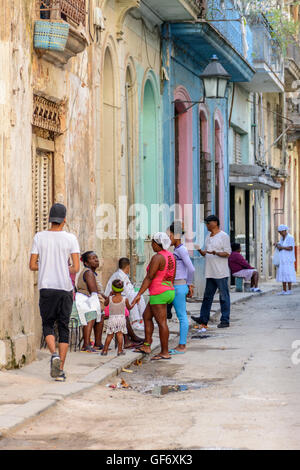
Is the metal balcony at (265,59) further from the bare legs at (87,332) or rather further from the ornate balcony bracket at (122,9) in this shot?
the bare legs at (87,332)

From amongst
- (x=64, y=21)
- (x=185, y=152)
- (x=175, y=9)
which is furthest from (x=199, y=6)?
(x=64, y=21)

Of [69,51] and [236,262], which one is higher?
[69,51]

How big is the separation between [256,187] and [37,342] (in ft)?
60.6

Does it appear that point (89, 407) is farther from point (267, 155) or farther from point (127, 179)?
point (267, 155)

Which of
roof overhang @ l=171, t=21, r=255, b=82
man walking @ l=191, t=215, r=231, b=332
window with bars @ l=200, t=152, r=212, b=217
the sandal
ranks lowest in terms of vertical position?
the sandal

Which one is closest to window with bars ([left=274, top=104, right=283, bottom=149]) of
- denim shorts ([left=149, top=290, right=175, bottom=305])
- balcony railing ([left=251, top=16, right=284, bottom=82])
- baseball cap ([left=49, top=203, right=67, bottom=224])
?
balcony railing ([left=251, top=16, right=284, bottom=82])

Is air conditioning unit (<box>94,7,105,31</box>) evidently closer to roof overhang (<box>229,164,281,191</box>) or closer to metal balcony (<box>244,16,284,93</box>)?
roof overhang (<box>229,164,281,191</box>)

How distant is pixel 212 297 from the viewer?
50.6ft

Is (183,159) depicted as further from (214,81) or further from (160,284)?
(160,284)

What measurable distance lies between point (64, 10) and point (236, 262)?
12099mm

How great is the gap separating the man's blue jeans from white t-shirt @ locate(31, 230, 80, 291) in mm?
5912

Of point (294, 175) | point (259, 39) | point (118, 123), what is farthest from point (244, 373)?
point (294, 175)

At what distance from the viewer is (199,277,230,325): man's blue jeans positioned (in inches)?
605

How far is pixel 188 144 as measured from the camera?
71.5ft
